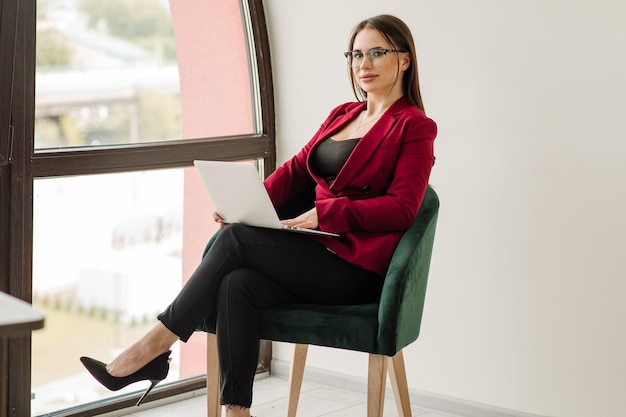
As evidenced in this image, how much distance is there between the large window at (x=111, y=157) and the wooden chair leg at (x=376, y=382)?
1043mm

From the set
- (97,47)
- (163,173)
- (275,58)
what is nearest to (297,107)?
(275,58)

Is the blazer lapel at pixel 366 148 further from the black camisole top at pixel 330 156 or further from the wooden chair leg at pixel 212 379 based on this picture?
the wooden chair leg at pixel 212 379

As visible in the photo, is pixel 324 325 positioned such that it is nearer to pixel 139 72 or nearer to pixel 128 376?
pixel 128 376

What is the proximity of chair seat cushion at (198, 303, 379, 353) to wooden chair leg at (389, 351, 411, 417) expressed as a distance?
319mm

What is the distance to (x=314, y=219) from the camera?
258 cm

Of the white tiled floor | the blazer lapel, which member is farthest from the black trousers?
the white tiled floor

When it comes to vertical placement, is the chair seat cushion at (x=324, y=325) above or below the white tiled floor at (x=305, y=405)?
above

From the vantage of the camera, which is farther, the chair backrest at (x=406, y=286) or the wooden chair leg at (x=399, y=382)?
the wooden chair leg at (x=399, y=382)

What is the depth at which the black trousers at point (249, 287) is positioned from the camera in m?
2.43

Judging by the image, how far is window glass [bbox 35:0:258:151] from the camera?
9.37 feet

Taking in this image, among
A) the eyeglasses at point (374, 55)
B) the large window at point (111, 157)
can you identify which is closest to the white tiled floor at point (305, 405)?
the large window at point (111, 157)

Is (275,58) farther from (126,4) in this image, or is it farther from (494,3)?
(494,3)

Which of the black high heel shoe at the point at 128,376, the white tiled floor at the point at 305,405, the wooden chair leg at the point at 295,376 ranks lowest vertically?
the white tiled floor at the point at 305,405

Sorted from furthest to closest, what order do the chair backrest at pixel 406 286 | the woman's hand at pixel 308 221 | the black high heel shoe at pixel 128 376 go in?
the woman's hand at pixel 308 221 → the black high heel shoe at pixel 128 376 → the chair backrest at pixel 406 286
